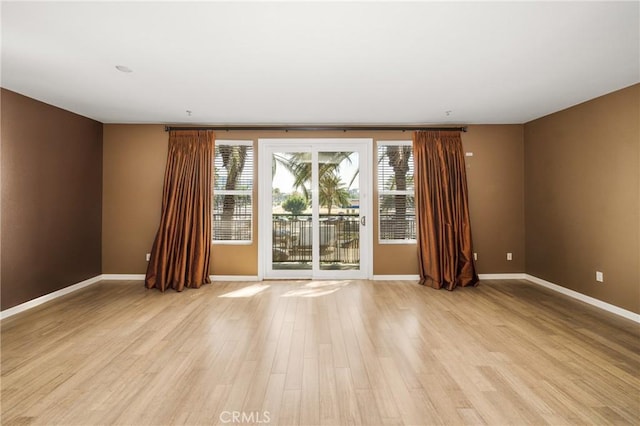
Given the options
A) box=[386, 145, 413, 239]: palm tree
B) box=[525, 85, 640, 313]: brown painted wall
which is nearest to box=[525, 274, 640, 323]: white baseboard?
box=[525, 85, 640, 313]: brown painted wall

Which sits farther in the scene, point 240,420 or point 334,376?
point 334,376

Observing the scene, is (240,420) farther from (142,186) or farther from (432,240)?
(142,186)

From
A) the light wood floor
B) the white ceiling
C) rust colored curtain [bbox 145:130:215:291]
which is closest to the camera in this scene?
the light wood floor

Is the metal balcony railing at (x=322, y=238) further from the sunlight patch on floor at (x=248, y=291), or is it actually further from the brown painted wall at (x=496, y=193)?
the brown painted wall at (x=496, y=193)

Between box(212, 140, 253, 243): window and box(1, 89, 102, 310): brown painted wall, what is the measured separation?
5.92 ft

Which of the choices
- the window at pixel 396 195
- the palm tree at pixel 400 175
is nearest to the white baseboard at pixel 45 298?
the window at pixel 396 195

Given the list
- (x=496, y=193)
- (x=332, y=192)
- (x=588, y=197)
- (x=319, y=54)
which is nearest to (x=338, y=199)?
(x=332, y=192)

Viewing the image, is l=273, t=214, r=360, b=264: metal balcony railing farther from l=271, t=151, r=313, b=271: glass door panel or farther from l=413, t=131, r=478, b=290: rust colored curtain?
l=413, t=131, r=478, b=290: rust colored curtain

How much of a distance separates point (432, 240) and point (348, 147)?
6.46ft

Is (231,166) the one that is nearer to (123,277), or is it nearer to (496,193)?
(123,277)

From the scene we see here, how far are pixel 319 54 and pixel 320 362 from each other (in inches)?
98.4

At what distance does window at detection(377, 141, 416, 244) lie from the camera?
494cm

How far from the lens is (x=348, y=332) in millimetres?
2982

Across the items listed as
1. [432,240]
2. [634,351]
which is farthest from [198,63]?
[634,351]
